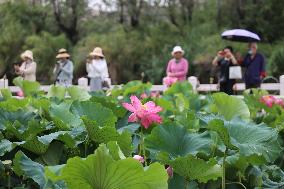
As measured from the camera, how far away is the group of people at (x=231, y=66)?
7562 mm

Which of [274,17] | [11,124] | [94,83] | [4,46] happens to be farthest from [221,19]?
[11,124]

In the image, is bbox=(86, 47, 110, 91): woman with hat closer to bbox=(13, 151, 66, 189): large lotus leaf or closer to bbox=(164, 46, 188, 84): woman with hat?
bbox=(164, 46, 188, 84): woman with hat

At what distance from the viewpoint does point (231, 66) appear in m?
7.66

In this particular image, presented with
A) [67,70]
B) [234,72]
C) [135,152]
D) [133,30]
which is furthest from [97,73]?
[133,30]

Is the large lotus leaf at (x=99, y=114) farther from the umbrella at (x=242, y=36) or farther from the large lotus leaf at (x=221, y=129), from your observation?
the umbrella at (x=242, y=36)

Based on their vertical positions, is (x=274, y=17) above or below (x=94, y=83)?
above

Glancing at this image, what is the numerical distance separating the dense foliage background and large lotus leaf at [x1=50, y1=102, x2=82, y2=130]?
43.5ft

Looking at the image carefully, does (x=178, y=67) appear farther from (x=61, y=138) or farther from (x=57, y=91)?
(x=61, y=138)

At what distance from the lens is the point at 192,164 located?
128cm

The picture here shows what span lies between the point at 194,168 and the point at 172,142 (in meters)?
0.18

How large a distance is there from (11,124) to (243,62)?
20.4 ft

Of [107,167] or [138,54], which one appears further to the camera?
[138,54]

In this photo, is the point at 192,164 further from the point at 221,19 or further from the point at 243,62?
the point at 221,19

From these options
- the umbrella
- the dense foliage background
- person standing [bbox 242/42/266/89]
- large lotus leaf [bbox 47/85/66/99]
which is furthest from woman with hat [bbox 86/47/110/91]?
the dense foliage background
